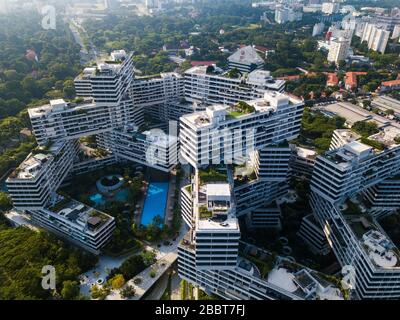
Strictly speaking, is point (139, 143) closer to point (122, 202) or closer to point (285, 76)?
point (122, 202)

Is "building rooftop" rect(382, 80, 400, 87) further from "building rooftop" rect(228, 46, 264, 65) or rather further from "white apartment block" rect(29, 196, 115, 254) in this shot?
"white apartment block" rect(29, 196, 115, 254)

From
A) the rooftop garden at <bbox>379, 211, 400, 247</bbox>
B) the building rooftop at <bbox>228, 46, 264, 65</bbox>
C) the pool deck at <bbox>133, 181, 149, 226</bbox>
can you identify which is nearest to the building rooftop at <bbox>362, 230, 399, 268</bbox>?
the rooftop garden at <bbox>379, 211, 400, 247</bbox>

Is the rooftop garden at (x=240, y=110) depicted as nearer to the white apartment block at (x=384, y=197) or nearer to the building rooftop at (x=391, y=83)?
the white apartment block at (x=384, y=197)

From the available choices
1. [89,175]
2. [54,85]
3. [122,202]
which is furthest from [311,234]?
[54,85]

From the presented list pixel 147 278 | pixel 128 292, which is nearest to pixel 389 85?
pixel 147 278

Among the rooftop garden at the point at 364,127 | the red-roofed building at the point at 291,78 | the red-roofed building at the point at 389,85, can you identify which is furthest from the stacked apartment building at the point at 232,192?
the red-roofed building at the point at 389,85

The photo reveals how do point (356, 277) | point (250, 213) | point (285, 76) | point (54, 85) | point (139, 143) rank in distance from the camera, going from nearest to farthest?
point (356, 277) → point (250, 213) → point (139, 143) → point (54, 85) → point (285, 76)
